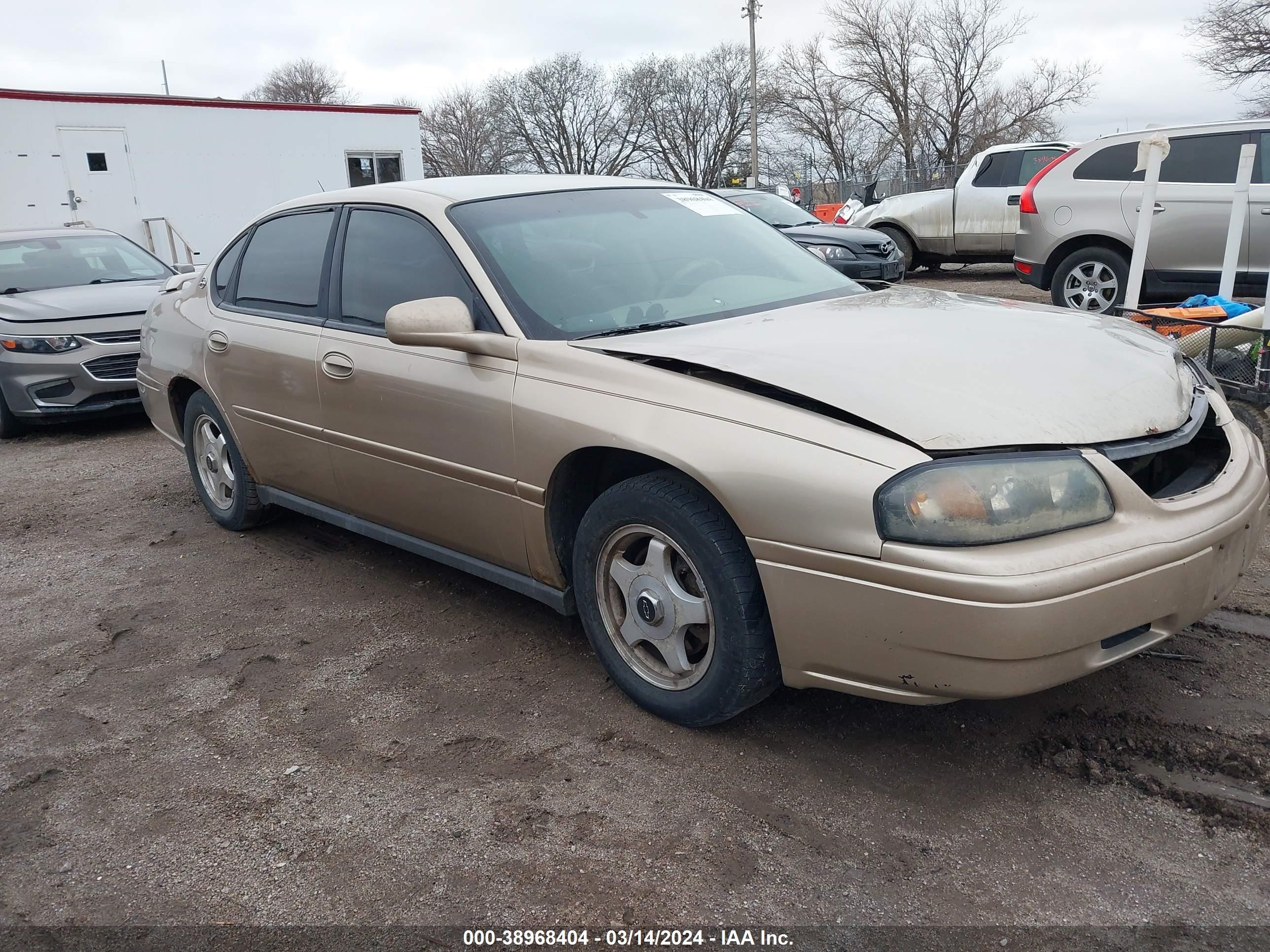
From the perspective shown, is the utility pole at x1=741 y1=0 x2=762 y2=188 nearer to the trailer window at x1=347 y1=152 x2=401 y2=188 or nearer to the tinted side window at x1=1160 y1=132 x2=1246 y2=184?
the trailer window at x1=347 y1=152 x2=401 y2=188

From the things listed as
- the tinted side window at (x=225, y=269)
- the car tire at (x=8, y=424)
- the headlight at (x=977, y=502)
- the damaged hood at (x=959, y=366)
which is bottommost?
the car tire at (x=8, y=424)

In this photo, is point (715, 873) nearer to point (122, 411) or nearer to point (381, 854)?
point (381, 854)

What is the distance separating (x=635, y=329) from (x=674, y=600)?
889 millimetres

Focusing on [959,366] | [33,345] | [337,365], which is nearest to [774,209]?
[33,345]

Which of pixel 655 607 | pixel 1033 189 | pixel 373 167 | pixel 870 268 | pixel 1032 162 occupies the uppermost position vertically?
pixel 373 167

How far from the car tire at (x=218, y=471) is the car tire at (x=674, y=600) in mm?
2300

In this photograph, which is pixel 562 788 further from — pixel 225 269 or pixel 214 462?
pixel 225 269

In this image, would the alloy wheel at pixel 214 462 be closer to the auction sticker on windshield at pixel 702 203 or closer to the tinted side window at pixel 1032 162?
the auction sticker on windshield at pixel 702 203

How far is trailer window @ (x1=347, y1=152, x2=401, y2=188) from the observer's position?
21219 mm

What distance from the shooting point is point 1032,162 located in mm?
13438

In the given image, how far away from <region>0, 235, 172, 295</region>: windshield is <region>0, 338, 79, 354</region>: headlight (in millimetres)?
763

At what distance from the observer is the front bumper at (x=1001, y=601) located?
222 centimetres

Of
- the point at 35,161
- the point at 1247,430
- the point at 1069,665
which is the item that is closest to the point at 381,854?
the point at 1069,665

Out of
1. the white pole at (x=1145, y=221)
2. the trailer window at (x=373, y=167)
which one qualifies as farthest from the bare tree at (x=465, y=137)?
the white pole at (x=1145, y=221)
